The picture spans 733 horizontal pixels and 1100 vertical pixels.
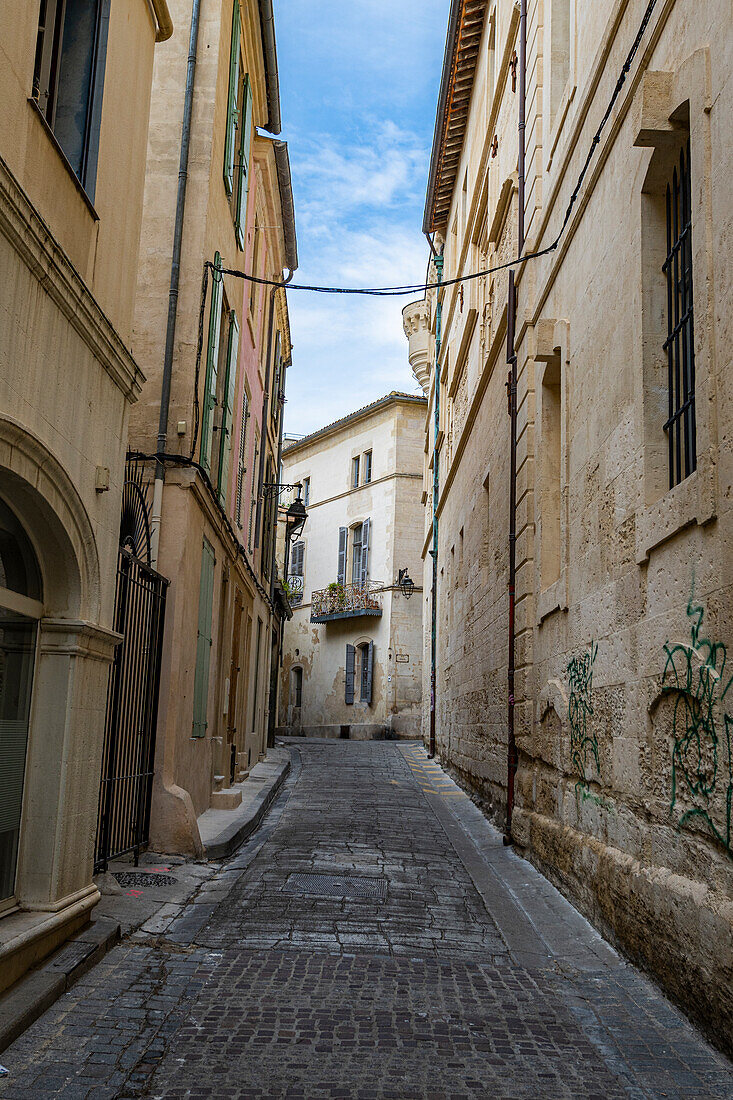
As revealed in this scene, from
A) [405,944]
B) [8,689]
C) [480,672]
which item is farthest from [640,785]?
[480,672]

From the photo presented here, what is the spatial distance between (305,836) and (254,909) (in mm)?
2805

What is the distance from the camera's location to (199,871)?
7598 mm

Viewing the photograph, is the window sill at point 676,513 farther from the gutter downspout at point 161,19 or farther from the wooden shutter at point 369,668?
the wooden shutter at point 369,668

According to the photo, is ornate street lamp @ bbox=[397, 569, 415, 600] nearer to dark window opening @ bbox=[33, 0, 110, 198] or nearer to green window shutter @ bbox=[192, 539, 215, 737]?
green window shutter @ bbox=[192, 539, 215, 737]

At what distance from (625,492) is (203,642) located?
5400 millimetres

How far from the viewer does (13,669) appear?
A: 494cm

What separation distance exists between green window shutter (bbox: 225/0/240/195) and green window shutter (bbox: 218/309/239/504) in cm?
158

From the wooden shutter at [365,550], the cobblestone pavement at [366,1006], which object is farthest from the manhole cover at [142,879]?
the wooden shutter at [365,550]

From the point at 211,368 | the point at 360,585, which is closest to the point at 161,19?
the point at 211,368

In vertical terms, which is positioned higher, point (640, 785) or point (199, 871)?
point (640, 785)

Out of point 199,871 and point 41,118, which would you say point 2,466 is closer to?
point 41,118

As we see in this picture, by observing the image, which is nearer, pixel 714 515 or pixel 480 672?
pixel 714 515

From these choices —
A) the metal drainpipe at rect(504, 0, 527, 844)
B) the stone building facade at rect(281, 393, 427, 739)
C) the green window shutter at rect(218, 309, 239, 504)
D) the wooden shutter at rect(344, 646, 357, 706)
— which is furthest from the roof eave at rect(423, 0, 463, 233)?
the wooden shutter at rect(344, 646, 357, 706)

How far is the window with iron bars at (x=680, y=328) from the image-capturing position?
527 centimetres
